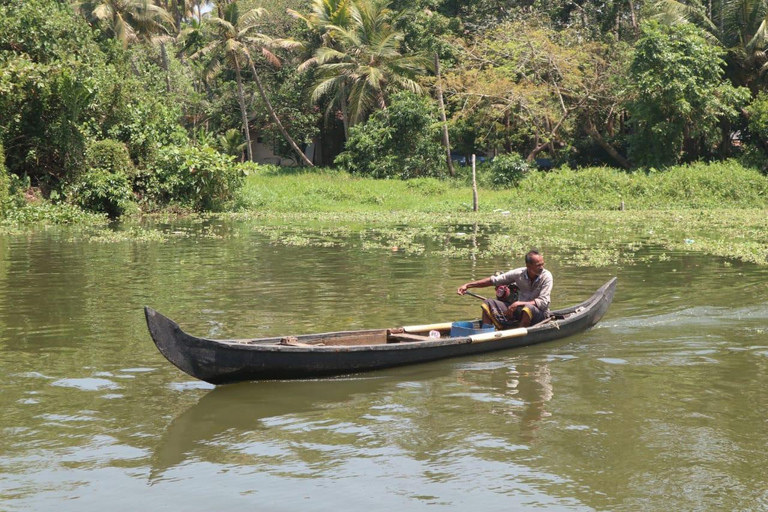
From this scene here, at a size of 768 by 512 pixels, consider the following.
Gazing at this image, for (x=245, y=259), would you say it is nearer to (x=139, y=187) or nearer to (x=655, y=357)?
(x=655, y=357)

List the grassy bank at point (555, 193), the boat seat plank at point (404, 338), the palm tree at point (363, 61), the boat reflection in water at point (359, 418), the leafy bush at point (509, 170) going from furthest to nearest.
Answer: the palm tree at point (363, 61) < the leafy bush at point (509, 170) < the grassy bank at point (555, 193) < the boat seat plank at point (404, 338) < the boat reflection in water at point (359, 418)

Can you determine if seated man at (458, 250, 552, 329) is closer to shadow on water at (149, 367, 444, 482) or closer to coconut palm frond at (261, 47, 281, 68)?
shadow on water at (149, 367, 444, 482)

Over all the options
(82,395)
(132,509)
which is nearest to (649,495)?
(132,509)

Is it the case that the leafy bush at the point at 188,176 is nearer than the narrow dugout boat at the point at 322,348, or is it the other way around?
the narrow dugout boat at the point at 322,348

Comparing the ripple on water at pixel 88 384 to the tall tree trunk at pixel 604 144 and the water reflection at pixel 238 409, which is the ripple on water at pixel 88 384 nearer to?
the water reflection at pixel 238 409

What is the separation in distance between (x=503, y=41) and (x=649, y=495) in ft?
104

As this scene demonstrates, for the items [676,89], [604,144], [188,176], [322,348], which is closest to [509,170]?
[604,144]

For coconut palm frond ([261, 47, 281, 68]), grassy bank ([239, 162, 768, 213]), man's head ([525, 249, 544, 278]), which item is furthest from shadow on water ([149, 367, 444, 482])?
coconut palm frond ([261, 47, 281, 68])

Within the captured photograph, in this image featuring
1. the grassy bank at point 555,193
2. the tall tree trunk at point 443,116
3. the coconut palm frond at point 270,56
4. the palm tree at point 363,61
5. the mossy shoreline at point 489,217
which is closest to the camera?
the mossy shoreline at point 489,217

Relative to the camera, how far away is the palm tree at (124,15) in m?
37.0

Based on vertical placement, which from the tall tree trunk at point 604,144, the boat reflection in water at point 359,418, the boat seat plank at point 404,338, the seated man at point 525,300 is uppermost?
the tall tree trunk at point 604,144

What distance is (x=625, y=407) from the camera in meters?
7.63

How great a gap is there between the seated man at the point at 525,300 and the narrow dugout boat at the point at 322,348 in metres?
0.19

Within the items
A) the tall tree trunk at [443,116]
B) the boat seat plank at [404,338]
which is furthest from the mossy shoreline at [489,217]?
the boat seat plank at [404,338]
